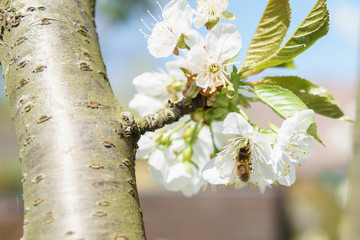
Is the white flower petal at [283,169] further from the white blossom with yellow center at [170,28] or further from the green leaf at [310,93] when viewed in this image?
the white blossom with yellow center at [170,28]

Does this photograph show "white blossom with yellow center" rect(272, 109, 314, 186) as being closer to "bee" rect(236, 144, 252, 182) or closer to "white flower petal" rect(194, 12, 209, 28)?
"bee" rect(236, 144, 252, 182)

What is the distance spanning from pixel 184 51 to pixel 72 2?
18 centimetres

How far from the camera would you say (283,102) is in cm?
62

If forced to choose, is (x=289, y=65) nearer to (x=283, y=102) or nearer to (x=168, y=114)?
(x=283, y=102)

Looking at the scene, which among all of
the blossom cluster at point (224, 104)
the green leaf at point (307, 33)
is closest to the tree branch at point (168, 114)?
the blossom cluster at point (224, 104)

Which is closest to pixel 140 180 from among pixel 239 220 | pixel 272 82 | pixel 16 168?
pixel 16 168

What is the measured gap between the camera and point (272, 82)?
70 cm

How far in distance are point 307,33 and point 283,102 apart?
10cm

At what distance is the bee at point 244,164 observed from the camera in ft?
2.18

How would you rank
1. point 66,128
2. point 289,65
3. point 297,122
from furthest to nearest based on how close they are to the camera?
point 289,65, point 297,122, point 66,128

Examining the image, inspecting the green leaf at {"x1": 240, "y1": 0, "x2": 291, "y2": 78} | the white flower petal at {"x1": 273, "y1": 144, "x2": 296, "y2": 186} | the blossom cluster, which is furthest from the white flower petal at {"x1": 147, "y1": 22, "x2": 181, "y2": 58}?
the white flower petal at {"x1": 273, "y1": 144, "x2": 296, "y2": 186}

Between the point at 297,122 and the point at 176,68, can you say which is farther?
the point at 176,68

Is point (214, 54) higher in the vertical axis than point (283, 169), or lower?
higher

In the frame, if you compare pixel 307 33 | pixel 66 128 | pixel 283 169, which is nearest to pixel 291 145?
pixel 283 169
